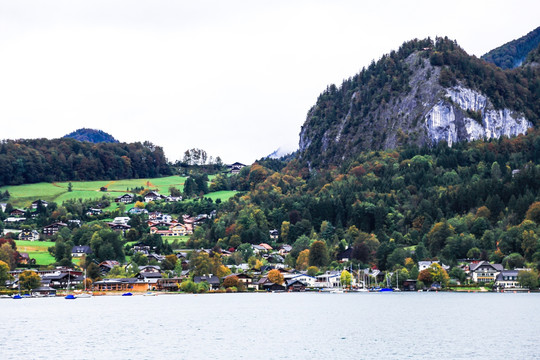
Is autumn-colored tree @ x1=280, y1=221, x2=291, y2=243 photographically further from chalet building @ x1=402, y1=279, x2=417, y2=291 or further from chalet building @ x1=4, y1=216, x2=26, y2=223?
chalet building @ x1=4, y1=216, x2=26, y2=223

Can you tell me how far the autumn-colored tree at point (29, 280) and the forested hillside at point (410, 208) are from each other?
126 feet

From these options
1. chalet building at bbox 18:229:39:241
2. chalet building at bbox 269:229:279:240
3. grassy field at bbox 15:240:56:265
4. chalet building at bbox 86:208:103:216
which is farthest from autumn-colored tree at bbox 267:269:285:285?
chalet building at bbox 86:208:103:216

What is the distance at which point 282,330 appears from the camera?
6256cm

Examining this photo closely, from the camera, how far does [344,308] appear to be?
83.8 meters

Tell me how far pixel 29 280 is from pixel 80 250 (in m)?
25.3

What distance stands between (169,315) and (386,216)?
74432mm

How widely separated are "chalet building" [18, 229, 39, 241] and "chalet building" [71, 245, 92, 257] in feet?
55.2

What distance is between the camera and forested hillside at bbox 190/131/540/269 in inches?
4906

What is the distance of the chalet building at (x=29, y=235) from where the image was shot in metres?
154

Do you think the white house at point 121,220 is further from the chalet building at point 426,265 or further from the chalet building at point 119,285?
the chalet building at point 426,265

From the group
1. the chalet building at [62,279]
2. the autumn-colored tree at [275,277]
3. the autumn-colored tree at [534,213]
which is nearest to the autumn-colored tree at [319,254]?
the autumn-colored tree at [275,277]

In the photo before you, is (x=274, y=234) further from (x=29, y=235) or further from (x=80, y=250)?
(x=29, y=235)

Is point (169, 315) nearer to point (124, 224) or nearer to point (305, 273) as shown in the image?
point (305, 273)

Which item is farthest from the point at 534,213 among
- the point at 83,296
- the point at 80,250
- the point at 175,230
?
the point at 175,230
